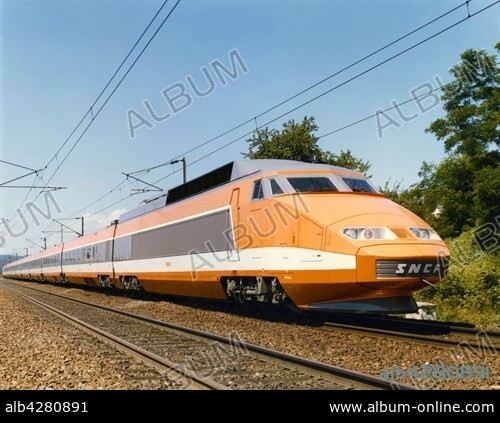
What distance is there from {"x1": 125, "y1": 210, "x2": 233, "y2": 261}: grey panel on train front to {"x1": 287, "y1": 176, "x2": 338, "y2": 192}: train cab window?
6.77ft

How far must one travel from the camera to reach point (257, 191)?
1074 cm

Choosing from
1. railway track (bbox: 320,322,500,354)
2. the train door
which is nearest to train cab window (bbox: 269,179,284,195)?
the train door

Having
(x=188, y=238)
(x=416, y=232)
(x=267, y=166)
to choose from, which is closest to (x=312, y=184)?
(x=267, y=166)

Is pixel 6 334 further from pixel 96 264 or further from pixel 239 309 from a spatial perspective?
pixel 96 264

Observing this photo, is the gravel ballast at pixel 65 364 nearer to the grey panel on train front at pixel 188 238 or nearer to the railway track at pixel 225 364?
the railway track at pixel 225 364

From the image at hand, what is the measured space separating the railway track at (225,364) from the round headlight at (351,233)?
251 cm

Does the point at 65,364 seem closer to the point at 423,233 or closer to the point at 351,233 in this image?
the point at 351,233

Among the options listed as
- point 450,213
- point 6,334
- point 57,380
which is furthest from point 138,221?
point 450,213

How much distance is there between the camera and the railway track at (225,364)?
559 centimetres

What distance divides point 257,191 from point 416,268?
12.5 ft

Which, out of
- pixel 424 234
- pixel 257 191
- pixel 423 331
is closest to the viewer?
pixel 424 234

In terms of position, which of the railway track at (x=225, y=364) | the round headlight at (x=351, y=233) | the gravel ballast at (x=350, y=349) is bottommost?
the gravel ballast at (x=350, y=349)

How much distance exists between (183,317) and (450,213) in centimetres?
2664
